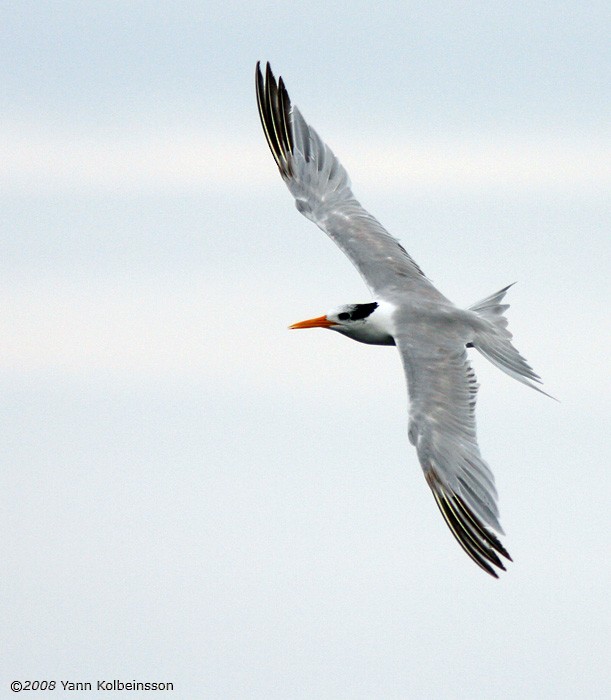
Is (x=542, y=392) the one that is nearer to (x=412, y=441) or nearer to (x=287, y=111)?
(x=412, y=441)

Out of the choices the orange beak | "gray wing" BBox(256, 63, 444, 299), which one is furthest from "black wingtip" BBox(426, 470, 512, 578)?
"gray wing" BBox(256, 63, 444, 299)

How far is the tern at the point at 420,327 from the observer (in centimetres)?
1719

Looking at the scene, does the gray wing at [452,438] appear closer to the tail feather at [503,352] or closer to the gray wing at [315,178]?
the tail feather at [503,352]

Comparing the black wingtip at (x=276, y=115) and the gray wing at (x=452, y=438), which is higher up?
the black wingtip at (x=276, y=115)

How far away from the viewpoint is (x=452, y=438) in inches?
698

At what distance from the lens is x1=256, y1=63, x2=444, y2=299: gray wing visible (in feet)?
71.9

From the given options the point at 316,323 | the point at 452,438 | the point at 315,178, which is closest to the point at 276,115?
the point at 315,178

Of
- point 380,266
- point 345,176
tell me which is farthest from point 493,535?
point 345,176

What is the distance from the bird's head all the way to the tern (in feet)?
0.04

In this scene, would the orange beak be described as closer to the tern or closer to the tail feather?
the tern

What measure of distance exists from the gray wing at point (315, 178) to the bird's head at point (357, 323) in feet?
4.85

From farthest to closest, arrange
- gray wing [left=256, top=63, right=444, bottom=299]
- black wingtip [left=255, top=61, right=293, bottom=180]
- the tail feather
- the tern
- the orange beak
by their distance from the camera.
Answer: black wingtip [left=255, top=61, right=293, bottom=180], gray wing [left=256, top=63, right=444, bottom=299], the orange beak, the tail feather, the tern

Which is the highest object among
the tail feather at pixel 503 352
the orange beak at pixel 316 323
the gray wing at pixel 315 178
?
the gray wing at pixel 315 178

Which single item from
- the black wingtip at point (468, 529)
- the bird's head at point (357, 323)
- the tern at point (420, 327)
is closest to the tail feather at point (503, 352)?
the tern at point (420, 327)
